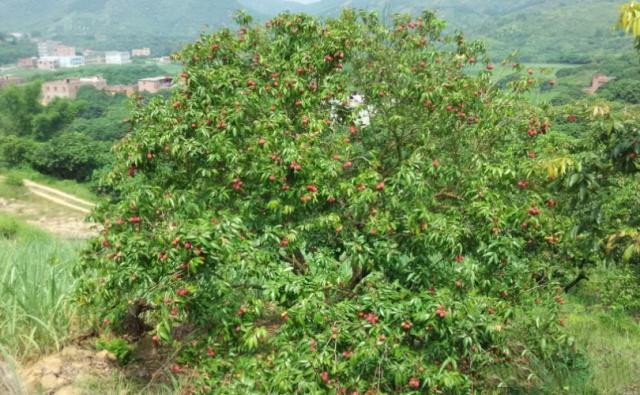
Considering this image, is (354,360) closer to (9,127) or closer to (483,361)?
(483,361)

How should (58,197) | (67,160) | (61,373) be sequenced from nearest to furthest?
(61,373)
(58,197)
(67,160)

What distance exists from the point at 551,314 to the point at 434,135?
188cm

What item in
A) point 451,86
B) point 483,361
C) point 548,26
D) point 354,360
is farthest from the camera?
point 548,26

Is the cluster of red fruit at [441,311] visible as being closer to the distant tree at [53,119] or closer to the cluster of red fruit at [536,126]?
the cluster of red fruit at [536,126]

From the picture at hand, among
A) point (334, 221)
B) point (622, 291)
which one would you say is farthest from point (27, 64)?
point (334, 221)

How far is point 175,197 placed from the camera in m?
4.31

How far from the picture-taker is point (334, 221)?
415cm

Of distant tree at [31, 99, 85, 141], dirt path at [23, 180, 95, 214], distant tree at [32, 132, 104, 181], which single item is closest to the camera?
dirt path at [23, 180, 95, 214]

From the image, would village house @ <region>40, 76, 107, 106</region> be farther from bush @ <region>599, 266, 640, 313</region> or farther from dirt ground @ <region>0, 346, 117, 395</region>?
dirt ground @ <region>0, 346, 117, 395</region>

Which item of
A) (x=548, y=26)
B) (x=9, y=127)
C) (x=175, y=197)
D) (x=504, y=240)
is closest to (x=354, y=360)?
(x=504, y=240)

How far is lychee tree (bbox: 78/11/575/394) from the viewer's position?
3.64 metres

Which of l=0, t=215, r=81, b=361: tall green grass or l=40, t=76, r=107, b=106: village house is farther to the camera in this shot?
l=40, t=76, r=107, b=106: village house

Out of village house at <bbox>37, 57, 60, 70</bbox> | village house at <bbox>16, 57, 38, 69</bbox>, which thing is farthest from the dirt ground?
village house at <bbox>16, 57, 38, 69</bbox>

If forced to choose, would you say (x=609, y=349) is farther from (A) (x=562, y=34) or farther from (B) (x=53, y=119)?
(A) (x=562, y=34)
